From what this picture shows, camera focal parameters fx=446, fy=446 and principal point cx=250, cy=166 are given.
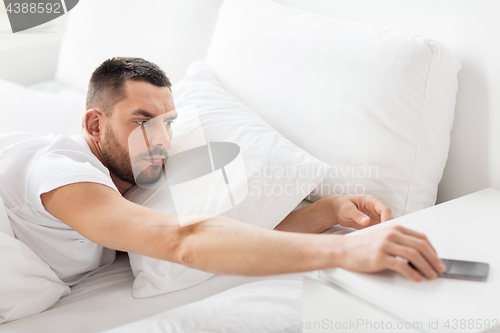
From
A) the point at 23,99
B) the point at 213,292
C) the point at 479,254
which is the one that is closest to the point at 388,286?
the point at 479,254

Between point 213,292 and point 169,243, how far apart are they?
292 mm

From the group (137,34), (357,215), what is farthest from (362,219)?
(137,34)

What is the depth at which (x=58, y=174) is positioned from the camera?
82 centimetres

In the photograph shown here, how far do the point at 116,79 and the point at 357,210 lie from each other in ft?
2.21

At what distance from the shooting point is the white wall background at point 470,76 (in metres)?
0.97

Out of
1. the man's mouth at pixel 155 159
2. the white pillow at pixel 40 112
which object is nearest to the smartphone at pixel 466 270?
the man's mouth at pixel 155 159

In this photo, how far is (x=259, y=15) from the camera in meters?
1.32

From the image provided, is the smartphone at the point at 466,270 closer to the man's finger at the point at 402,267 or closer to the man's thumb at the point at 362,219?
the man's finger at the point at 402,267

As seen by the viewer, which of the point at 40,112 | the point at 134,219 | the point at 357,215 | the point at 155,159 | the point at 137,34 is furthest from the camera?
the point at 137,34

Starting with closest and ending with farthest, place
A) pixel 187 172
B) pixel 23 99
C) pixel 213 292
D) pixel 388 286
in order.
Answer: pixel 388 286
pixel 213 292
pixel 187 172
pixel 23 99

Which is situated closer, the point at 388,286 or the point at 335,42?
the point at 388,286

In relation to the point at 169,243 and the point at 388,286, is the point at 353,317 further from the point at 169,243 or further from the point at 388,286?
the point at 169,243

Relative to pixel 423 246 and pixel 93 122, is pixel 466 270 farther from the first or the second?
pixel 93 122

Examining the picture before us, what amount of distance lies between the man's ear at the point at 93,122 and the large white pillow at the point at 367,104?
433 millimetres
